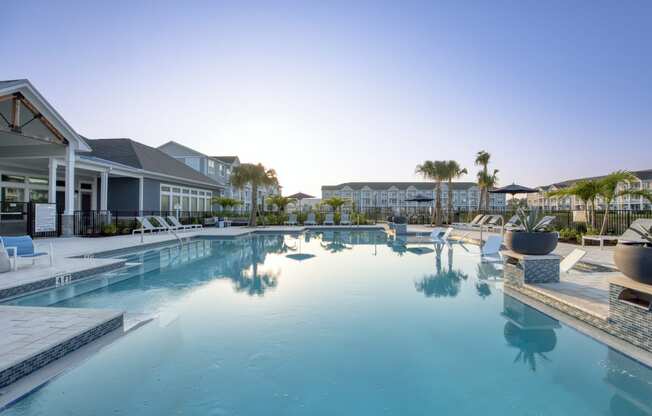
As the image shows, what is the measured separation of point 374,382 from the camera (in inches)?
113

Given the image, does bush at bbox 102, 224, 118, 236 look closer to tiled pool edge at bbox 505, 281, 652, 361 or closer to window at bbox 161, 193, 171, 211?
window at bbox 161, 193, 171, 211

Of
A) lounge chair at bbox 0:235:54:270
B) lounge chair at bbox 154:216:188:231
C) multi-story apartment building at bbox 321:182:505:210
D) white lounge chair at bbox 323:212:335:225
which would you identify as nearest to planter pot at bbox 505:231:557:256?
lounge chair at bbox 0:235:54:270

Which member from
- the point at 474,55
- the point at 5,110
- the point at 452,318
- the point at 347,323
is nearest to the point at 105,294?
the point at 347,323

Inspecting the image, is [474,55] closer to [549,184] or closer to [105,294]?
[105,294]

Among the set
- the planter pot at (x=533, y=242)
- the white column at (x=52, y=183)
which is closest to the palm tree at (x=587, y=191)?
the planter pot at (x=533, y=242)

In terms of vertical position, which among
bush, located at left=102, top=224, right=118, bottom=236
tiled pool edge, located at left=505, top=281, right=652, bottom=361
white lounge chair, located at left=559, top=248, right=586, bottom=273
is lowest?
tiled pool edge, located at left=505, top=281, right=652, bottom=361

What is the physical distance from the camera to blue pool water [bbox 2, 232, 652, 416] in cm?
252

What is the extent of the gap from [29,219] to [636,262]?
16480 mm

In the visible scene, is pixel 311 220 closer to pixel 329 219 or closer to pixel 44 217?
pixel 329 219

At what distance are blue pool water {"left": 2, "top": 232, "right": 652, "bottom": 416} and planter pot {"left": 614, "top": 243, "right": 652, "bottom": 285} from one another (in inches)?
32.2

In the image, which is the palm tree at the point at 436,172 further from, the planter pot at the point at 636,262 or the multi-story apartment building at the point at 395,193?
the multi-story apartment building at the point at 395,193

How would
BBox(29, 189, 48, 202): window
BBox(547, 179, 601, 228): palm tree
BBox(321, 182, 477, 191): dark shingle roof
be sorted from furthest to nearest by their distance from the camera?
BBox(321, 182, 477, 191): dark shingle roof
BBox(29, 189, 48, 202): window
BBox(547, 179, 601, 228): palm tree

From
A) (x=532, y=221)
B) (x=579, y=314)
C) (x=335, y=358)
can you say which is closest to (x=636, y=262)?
(x=579, y=314)

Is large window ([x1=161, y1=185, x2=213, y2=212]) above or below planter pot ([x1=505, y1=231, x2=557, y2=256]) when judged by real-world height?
above
